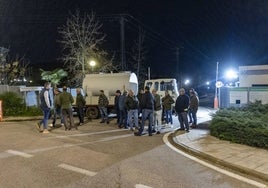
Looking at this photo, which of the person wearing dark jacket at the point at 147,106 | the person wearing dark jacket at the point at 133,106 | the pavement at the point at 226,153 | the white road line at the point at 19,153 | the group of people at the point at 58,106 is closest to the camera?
the pavement at the point at 226,153

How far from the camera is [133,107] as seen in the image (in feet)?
43.8

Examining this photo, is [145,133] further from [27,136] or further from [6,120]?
[6,120]

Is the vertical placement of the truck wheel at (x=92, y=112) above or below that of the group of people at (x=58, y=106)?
below

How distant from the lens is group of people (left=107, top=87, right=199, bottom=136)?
12.2 m

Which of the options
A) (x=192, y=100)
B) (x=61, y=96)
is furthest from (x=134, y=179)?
(x=192, y=100)

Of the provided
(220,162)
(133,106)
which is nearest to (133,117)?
(133,106)

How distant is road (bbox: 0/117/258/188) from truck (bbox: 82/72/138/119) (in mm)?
7821

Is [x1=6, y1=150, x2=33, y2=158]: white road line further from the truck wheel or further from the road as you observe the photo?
the truck wheel

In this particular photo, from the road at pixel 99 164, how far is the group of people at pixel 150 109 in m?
1.12

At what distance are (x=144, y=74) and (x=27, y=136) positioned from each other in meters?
34.8

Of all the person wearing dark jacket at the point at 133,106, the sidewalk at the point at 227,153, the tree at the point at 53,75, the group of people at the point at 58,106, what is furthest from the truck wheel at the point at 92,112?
the tree at the point at 53,75

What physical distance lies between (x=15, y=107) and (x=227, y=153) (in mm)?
15700

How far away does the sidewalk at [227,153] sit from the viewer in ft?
24.0

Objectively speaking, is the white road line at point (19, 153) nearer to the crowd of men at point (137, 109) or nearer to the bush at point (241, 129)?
the crowd of men at point (137, 109)
